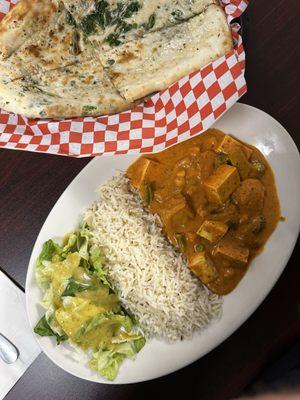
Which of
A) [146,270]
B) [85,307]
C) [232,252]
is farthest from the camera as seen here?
[146,270]

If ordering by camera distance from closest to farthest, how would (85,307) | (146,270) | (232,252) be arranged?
(232,252) → (85,307) → (146,270)

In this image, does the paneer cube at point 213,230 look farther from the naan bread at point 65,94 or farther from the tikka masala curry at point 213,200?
the naan bread at point 65,94

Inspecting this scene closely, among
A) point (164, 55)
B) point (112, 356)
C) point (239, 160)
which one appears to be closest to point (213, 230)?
point (239, 160)

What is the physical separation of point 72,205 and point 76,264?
361 mm

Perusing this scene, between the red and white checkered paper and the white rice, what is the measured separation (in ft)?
0.86

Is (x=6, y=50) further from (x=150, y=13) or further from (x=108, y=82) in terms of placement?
(x=150, y=13)

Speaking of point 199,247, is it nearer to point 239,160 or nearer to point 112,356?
point 239,160

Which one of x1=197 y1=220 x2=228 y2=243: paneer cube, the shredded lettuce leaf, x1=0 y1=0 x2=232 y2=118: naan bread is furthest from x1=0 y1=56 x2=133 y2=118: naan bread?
the shredded lettuce leaf

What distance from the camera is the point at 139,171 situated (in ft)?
9.81

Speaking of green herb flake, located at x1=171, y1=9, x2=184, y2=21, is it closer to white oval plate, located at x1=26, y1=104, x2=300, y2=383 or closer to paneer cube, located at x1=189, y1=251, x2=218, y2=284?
white oval plate, located at x1=26, y1=104, x2=300, y2=383

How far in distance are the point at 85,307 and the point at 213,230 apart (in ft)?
2.78

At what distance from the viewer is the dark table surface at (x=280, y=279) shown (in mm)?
2795

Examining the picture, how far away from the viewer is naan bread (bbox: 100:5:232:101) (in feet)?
9.34

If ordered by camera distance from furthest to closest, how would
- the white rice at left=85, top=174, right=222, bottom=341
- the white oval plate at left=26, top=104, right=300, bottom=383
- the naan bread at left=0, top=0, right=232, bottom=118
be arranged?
1. the naan bread at left=0, top=0, right=232, bottom=118
2. the white rice at left=85, top=174, right=222, bottom=341
3. the white oval plate at left=26, top=104, right=300, bottom=383
